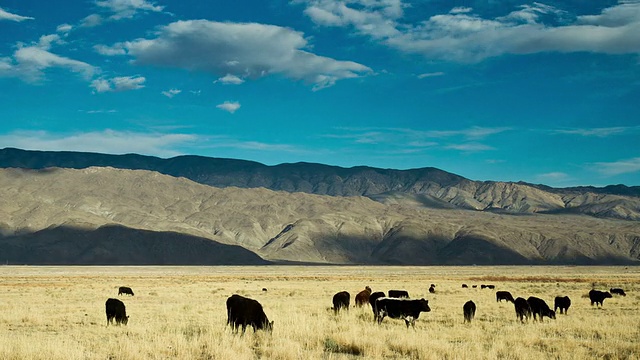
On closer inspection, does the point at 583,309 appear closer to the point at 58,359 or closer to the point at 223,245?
the point at 58,359

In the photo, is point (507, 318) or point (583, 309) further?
point (583, 309)

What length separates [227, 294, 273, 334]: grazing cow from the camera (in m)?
16.8

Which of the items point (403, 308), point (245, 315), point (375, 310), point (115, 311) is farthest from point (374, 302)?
point (115, 311)

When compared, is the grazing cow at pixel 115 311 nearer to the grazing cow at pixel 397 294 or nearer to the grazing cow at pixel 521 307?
the grazing cow at pixel 521 307

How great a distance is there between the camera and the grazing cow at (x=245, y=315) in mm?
16828

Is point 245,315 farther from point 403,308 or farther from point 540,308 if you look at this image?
point 540,308

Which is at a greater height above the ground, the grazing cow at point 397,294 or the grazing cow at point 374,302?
the grazing cow at point 374,302

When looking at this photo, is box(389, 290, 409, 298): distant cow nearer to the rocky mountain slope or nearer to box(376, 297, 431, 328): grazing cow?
box(376, 297, 431, 328): grazing cow

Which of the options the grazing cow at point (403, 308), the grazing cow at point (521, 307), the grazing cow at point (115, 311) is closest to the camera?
the grazing cow at point (403, 308)

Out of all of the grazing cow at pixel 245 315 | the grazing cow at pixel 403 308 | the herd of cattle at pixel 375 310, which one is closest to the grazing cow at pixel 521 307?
the herd of cattle at pixel 375 310

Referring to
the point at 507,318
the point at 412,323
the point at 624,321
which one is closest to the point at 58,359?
the point at 412,323

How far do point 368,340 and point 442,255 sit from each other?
168 meters

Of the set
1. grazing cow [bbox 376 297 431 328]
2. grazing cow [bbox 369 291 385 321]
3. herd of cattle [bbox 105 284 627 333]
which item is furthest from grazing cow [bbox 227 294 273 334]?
grazing cow [bbox 369 291 385 321]

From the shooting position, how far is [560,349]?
14469 millimetres
